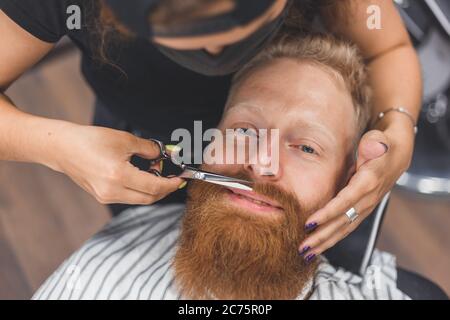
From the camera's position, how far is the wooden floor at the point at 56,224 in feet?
5.97

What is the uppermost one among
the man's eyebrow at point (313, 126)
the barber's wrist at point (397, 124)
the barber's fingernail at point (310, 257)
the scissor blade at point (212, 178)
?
the barber's wrist at point (397, 124)

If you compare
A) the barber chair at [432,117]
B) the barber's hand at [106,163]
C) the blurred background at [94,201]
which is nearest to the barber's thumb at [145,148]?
the barber's hand at [106,163]

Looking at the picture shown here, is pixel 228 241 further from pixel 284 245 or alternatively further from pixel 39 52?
pixel 39 52

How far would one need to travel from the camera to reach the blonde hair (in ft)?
3.93

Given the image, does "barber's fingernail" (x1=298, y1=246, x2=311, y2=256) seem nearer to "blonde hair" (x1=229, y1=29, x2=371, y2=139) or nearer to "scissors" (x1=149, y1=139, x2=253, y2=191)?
"scissors" (x1=149, y1=139, x2=253, y2=191)

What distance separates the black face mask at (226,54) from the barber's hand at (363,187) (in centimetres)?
33

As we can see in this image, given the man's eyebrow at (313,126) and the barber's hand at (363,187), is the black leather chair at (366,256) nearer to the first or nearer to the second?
the barber's hand at (363,187)

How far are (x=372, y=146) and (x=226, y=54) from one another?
1.32 feet

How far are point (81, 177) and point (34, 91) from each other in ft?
4.21

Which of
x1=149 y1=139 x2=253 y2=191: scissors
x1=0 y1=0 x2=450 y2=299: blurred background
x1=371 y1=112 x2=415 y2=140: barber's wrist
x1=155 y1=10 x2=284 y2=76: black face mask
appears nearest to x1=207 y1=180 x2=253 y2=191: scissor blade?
x1=149 y1=139 x2=253 y2=191: scissors

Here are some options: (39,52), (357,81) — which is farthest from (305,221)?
(39,52)

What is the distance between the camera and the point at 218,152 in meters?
1.15

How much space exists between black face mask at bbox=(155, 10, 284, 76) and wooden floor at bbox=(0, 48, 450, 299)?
1.17 meters

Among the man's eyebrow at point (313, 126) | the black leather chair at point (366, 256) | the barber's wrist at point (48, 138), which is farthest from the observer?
the black leather chair at point (366, 256)
